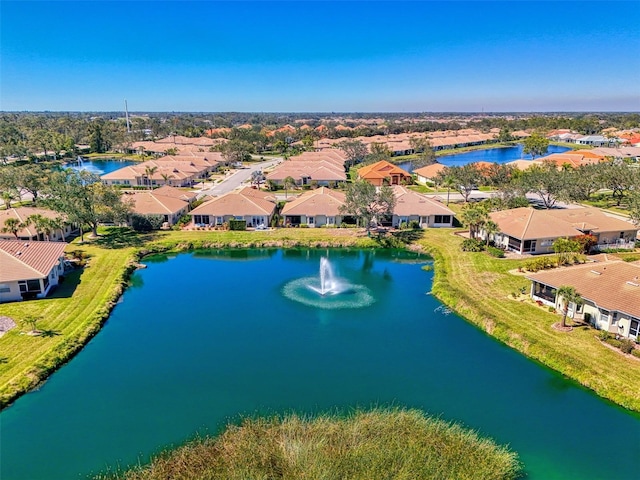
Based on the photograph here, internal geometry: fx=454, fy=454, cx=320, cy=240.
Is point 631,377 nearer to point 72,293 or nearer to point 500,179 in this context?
point 72,293

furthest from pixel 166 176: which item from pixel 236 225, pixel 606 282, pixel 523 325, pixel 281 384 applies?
pixel 606 282

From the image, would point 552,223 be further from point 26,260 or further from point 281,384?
point 26,260

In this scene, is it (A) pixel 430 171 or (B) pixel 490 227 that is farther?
(A) pixel 430 171

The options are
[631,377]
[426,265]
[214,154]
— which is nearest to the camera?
[631,377]

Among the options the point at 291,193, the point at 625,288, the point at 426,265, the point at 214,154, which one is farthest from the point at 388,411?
the point at 214,154

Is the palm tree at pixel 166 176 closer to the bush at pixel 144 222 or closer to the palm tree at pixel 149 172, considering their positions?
the palm tree at pixel 149 172

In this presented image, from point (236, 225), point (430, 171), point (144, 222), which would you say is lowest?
point (236, 225)
